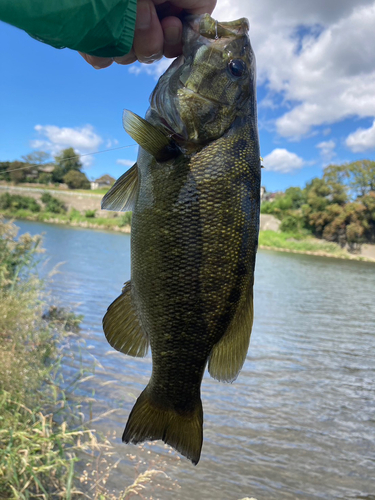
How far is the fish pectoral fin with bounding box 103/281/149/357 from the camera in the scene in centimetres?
190

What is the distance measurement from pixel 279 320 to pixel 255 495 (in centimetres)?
959

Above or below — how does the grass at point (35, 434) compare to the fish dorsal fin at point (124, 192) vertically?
below

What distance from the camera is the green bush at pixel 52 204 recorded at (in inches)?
2192

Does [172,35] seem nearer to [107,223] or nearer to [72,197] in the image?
[107,223]

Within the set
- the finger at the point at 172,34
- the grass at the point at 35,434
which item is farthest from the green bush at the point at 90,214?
the finger at the point at 172,34

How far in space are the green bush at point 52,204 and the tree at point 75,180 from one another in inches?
405

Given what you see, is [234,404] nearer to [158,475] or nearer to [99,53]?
[158,475]

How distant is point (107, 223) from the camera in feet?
181

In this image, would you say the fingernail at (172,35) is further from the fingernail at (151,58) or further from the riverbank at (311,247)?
the riverbank at (311,247)

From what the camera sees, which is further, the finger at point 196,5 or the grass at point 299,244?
the grass at point 299,244

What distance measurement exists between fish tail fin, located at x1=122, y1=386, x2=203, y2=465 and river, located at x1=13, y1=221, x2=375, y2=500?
8.53 feet

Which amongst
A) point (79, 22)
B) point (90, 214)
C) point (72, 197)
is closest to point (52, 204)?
point (72, 197)

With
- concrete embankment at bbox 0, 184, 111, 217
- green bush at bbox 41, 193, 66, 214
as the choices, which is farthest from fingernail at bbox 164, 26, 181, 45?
green bush at bbox 41, 193, 66, 214

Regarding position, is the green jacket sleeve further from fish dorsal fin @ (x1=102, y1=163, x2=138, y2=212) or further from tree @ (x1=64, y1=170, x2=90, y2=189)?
tree @ (x1=64, y1=170, x2=90, y2=189)
